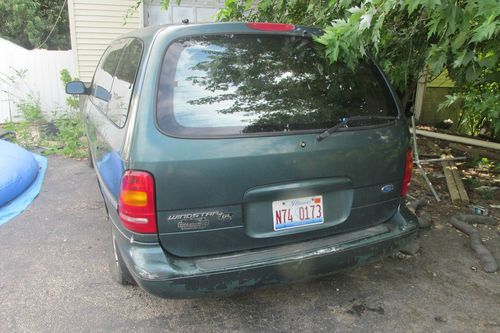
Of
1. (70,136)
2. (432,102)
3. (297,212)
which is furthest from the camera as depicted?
(432,102)

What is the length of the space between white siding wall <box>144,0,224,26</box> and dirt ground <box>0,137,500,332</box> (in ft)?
20.5

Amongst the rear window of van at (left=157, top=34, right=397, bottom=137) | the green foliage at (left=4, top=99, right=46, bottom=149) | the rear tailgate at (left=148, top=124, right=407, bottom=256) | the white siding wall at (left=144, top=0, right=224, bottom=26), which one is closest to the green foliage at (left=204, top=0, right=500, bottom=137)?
the rear window of van at (left=157, top=34, right=397, bottom=137)

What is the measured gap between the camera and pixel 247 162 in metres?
2.06

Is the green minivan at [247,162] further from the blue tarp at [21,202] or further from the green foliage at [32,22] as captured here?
the green foliage at [32,22]

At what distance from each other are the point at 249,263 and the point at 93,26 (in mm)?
7989

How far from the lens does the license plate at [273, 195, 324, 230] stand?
2186 mm

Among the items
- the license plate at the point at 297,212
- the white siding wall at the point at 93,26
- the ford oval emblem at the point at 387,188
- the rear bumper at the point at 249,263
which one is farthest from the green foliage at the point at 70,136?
the ford oval emblem at the point at 387,188

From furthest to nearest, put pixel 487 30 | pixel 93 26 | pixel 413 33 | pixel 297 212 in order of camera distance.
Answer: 1. pixel 93 26
2. pixel 413 33
3. pixel 297 212
4. pixel 487 30

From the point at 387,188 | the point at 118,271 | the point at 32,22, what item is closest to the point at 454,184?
the point at 387,188

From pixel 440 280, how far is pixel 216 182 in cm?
206

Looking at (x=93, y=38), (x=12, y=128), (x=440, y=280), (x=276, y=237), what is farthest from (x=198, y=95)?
(x=93, y=38)

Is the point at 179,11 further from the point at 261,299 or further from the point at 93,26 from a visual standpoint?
the point at 261,299

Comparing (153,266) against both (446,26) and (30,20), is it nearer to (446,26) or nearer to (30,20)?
(446,26)

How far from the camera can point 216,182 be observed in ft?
6.64
